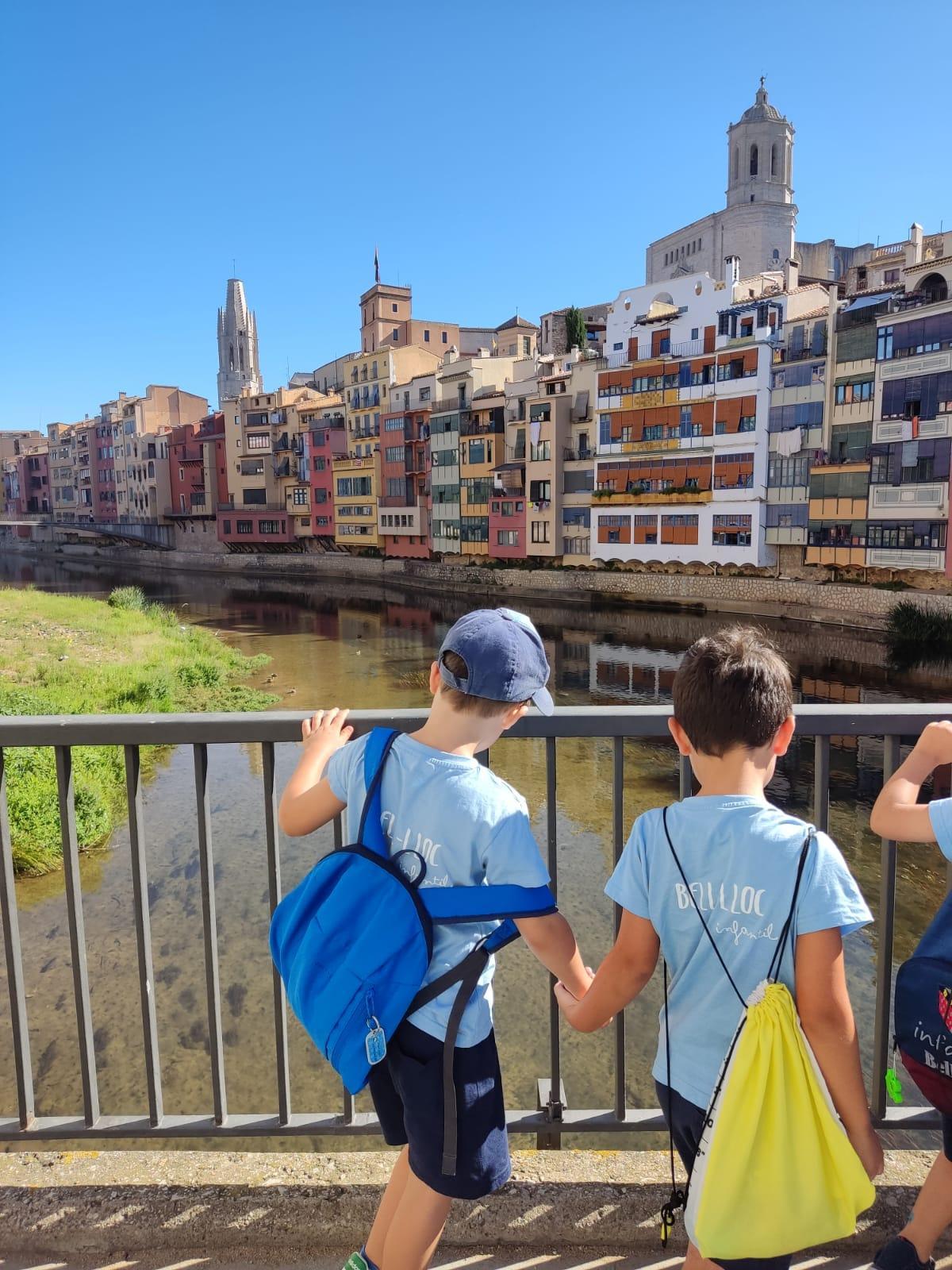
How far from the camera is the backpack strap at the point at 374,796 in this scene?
1602 mm

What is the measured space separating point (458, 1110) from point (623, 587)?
110 feet

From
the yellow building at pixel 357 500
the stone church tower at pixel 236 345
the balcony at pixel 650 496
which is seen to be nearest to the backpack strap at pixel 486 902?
the balcony at pixel 650 496

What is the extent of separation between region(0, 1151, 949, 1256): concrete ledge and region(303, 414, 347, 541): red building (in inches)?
1922

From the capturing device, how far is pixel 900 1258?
1.80m

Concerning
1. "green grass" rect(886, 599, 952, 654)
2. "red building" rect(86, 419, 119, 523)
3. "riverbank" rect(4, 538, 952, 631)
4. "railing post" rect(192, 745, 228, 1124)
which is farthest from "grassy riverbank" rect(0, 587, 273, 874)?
"red building" rect(86, 419, 119, 523)

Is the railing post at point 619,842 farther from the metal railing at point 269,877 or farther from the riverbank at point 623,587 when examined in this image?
the riverbank at point 623,587

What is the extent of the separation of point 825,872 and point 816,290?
32067 mm

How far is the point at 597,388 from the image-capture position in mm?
34125

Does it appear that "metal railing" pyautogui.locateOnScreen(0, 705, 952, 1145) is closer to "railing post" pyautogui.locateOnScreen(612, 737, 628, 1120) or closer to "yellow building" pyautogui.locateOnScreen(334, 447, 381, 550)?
"railing post" pyautogui.locateOnScreen(612, 737, 628, 1120)

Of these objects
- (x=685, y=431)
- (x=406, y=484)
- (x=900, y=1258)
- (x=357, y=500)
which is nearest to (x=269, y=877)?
(x=900, y=1258)

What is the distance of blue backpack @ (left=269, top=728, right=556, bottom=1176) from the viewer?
1528 mm

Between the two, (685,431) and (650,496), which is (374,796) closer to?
(685,431)

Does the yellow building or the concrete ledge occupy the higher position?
the yellow building

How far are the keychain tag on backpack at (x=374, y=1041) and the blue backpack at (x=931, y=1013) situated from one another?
886 mm
